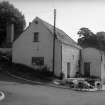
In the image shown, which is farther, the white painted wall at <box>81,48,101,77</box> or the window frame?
the white painted wall at <box>81,48,101,77</box>

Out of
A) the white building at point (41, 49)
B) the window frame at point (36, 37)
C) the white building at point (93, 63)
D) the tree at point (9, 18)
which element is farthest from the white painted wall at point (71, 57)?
the tree at point (9, 18)

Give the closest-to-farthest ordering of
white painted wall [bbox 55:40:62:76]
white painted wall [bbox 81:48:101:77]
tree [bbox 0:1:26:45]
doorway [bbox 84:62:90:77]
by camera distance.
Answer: white painted wall [bbox 55:40:62:76]
white painted wall [bbox 81:48:101:77]
doorway [bbox 84:62:90:77]
tree [bbox 0:1:26:45]

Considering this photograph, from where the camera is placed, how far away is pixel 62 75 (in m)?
27.7

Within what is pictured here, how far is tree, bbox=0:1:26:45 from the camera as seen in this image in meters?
43.9

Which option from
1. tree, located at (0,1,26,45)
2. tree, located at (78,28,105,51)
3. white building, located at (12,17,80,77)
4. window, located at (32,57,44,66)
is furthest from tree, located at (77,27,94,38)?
window, located at (32,57,44,66)

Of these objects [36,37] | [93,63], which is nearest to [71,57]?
[93,63]

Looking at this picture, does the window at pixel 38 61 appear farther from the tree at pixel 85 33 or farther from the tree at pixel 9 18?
the tree at pixel 85 33

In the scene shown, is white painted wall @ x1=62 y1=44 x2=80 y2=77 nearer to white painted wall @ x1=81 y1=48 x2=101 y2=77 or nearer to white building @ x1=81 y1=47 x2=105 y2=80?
white building @ x1=81 y1=47 x2=105 y2=80

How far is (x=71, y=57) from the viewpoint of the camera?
31.3m

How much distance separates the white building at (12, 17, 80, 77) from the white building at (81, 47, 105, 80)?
358 centimetres

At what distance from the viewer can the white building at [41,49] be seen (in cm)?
2833

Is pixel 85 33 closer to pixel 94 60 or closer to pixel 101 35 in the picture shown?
pixel 101 35

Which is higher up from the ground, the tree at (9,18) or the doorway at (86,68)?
the tree at (9,18)

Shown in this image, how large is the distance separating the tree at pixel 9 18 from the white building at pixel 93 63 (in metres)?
15.5
